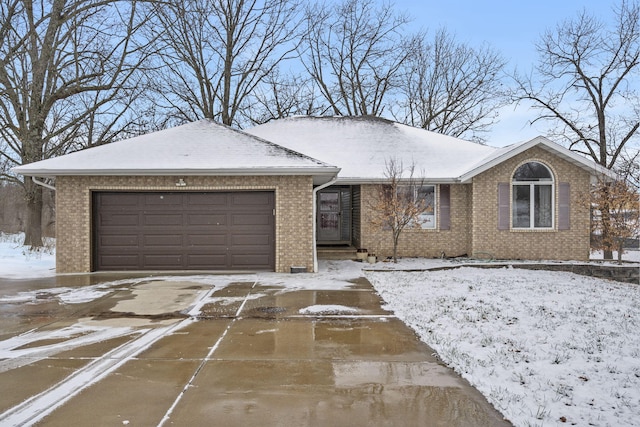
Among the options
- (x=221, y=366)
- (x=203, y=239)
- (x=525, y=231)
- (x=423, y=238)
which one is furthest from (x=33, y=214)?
(x=525, y=231)

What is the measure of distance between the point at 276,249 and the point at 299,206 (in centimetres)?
123

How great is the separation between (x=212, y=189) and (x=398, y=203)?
5394 mm

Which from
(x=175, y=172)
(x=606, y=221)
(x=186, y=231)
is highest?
(x=175, y=172)

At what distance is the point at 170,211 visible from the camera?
11.8 m

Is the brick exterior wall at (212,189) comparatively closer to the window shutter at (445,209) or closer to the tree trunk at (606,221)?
the window shutter at (445,209)

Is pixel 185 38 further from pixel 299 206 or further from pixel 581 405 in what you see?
pixel 581 405

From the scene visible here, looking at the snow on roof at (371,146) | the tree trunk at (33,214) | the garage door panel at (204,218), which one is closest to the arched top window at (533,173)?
the snow on roof at (371,146)

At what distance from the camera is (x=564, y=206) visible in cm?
1442

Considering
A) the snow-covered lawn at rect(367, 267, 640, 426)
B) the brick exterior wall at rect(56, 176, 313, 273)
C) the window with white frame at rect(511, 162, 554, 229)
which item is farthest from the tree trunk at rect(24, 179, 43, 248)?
the window with white frame at rect(511, 162, 554, 229)

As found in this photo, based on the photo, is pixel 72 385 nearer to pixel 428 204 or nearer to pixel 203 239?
pixel 203 239

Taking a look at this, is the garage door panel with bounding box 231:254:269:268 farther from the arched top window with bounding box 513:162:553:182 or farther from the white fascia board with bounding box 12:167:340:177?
the arched top window with bounding box 513:162:553:182

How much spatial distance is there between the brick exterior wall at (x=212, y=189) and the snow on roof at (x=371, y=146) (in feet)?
10.2

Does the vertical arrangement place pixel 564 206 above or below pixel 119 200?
below

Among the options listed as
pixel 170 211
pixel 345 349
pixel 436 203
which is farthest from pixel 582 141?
pixel 345 349
